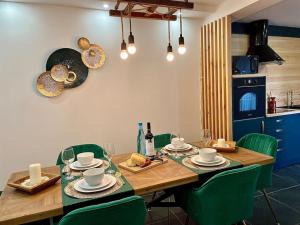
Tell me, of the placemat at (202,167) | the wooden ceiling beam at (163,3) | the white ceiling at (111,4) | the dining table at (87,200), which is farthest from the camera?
the white ceiling at (111,4)

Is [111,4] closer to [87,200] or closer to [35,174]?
[35,174]

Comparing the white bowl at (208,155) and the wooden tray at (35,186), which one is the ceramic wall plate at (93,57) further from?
the white bowl at (208,155)

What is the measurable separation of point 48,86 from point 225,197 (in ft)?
7.34

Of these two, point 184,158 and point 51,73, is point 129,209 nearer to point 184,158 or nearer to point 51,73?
point 184,158

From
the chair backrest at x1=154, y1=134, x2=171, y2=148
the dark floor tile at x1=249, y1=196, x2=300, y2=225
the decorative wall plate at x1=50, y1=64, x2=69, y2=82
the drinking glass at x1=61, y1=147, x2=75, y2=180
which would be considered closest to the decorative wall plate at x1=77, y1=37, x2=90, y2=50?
the decorative wall plate at x1=50, y1=64, x2=69, y2=82

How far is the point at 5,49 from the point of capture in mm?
2600

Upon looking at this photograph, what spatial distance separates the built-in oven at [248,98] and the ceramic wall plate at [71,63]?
2.00 meters

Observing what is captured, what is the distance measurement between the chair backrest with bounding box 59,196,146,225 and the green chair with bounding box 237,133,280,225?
1370mm

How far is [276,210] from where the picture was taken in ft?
8.37

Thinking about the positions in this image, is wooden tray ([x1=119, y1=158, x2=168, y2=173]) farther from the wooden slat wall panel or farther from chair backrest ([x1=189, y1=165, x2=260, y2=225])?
the wooden slat wall panel

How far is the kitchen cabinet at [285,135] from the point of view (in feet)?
11.8

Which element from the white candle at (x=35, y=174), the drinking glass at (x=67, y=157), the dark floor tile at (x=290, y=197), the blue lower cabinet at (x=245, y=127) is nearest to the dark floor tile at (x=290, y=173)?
the dark floor tile at (x=290, y=197)

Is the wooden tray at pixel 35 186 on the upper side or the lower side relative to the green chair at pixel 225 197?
upper

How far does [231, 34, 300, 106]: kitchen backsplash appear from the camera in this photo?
4270mm
